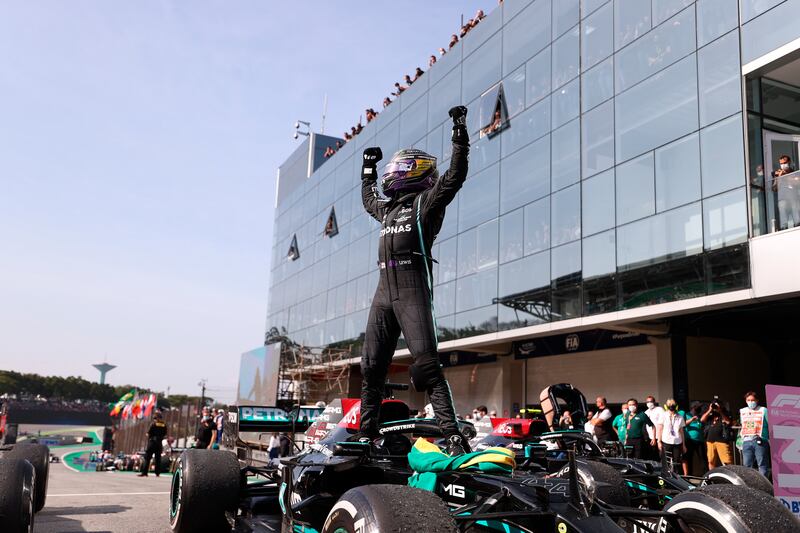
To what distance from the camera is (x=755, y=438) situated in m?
11.8

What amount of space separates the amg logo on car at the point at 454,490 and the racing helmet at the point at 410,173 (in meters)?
1.94

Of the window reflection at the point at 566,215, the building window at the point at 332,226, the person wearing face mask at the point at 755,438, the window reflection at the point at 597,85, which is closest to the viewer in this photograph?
the person wearing face mask at the point at 755,438

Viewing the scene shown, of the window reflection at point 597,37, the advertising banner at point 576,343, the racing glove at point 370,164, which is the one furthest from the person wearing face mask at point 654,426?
the racing glove at point 370,164

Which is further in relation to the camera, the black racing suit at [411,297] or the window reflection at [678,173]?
the window reflection at [678,173]

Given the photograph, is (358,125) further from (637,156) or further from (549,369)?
(637,156)

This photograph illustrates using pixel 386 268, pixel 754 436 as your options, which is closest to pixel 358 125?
pixel 754 436

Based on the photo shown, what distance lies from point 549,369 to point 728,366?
5.54 m

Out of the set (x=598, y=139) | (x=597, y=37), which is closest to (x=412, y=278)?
(x=598, y=139)

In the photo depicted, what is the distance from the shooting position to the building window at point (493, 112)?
75.3 feet

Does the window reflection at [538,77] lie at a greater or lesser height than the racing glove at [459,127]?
greater

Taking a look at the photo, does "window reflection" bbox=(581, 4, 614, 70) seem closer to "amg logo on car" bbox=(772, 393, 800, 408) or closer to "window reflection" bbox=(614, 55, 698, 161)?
"window reflection" bbox=(614, 55, 698, 161)

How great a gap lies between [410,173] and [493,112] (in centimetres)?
1956

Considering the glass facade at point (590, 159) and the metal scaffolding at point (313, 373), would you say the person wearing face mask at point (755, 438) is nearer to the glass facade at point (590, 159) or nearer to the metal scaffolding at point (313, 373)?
the glass facade at point (590, 159)

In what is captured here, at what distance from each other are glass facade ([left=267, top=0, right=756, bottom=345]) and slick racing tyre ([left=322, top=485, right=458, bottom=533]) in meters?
12.7
